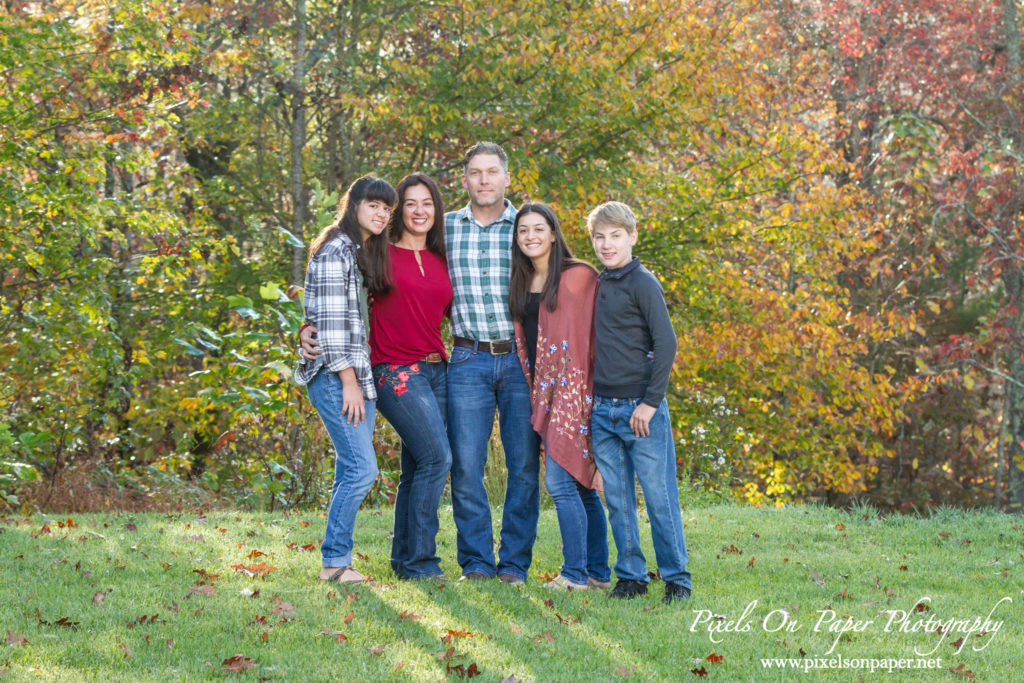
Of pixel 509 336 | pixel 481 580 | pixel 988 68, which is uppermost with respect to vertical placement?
pixel 988 68

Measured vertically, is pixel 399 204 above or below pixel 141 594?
above

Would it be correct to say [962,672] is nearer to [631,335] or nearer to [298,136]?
[631,335]

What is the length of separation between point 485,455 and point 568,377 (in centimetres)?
64

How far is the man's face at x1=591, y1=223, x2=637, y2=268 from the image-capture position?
15.6 feet

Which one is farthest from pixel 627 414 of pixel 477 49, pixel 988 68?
pixel 988 68

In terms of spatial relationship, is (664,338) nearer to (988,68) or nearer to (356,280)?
(356,280)

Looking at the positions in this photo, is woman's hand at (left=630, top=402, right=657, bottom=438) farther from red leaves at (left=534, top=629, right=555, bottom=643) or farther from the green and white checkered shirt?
red leaves at (left=534, top=629, right=555, bottom=643)

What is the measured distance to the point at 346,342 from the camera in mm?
4715

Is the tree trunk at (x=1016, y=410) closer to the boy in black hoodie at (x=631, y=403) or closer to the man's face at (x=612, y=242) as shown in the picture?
the boy in black hoodie at (x=631, y=403)

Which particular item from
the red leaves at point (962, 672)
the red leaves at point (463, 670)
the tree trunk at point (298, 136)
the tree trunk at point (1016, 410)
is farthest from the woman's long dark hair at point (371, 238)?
the tree trunk at point (1016, 410)

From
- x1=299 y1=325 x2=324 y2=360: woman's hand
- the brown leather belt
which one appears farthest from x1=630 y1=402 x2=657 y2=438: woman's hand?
x1=299 y1=325 x2=324 y2=360: woman's hand

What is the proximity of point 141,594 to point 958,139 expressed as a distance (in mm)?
14833

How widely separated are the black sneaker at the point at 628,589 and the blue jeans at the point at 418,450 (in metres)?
0.95

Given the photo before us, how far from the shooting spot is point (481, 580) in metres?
5.05
